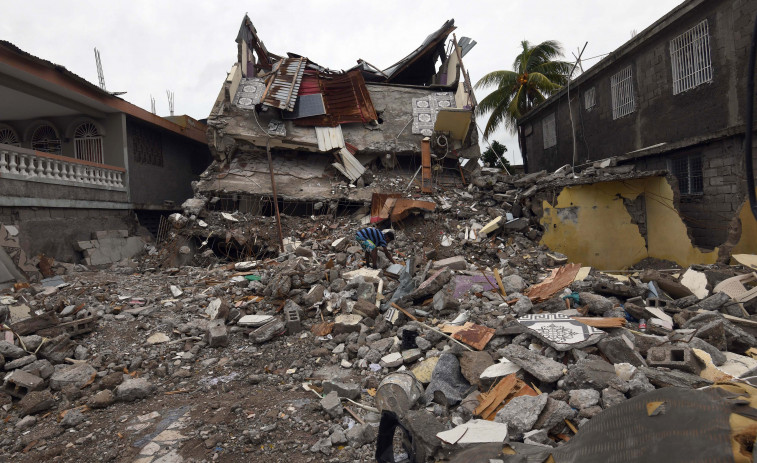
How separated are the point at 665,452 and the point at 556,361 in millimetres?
2287

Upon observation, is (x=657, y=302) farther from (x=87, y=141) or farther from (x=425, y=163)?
(x=87, y=141)

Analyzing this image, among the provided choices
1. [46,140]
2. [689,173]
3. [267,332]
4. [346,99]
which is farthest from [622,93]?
[46,140]

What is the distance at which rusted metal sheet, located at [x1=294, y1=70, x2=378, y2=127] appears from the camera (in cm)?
1382

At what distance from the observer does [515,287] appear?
584 cm

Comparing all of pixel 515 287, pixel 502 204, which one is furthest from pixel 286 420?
pixel 502 204

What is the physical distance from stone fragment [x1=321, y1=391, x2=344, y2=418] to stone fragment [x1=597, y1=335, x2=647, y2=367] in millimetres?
2462

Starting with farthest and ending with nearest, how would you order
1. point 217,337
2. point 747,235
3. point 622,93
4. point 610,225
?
point 622,93 < point 610,225 < point 747,235 < point 217,337

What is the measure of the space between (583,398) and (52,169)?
11.7 m

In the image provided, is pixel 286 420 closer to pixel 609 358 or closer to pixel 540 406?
pixel 540 406

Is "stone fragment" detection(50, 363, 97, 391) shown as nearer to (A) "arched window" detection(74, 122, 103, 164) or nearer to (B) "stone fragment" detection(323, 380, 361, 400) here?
(B) "stone fragment" detection(323, 380, 361, 400)

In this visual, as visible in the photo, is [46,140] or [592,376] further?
[46,140]

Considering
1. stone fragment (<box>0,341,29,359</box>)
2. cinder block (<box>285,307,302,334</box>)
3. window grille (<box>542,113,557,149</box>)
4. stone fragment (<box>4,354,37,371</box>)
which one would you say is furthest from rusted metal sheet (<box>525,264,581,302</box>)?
window grille (<box>542,113,557,149</box>)

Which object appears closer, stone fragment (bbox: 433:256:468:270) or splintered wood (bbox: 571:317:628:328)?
splintered wood (bbox: 571:317:628:328)

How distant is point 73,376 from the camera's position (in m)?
4.36
